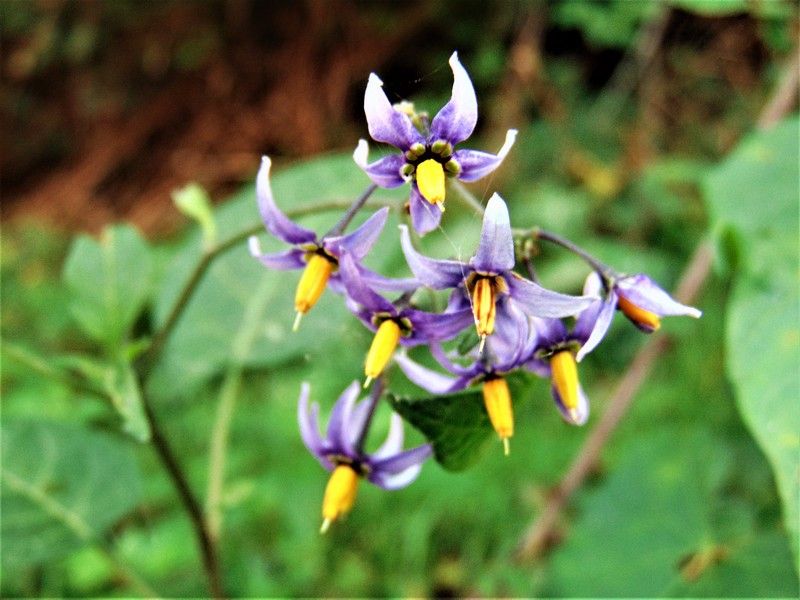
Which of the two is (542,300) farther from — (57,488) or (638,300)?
(57,488)

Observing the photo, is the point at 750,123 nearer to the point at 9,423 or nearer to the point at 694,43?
the point at 694,43

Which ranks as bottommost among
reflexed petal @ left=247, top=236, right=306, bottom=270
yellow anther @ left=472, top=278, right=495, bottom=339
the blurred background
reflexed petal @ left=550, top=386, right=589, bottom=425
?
the blurred background

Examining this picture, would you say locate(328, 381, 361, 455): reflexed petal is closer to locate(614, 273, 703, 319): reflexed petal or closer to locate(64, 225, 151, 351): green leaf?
locate(614, 273, 703, 319): reflexed petal

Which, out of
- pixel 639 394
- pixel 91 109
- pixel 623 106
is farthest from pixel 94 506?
pixel 91 109

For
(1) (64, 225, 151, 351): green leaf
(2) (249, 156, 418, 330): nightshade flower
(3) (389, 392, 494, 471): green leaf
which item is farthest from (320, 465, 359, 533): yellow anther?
(1) (64, 225, 151, 351): green leaf

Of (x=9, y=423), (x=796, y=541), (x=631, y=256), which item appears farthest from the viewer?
(x=631, y=256)

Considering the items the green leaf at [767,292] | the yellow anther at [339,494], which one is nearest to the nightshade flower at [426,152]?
the yellow anther at [339,494]
